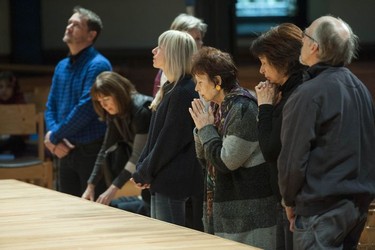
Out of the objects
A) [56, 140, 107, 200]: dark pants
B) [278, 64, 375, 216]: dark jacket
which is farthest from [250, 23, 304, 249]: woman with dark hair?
[56, 140, 107, 200]: dark pants

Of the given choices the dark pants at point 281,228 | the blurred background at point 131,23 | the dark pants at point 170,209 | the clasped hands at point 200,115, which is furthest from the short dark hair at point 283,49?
the blurred background at point 131,23

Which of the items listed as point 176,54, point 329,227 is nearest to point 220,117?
point 176,54

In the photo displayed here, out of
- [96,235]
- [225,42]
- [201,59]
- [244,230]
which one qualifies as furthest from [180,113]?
[225,42]

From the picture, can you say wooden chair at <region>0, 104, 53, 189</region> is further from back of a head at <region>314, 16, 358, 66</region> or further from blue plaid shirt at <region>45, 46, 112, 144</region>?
back of a head at <region>314, 16, 358, 66</region>

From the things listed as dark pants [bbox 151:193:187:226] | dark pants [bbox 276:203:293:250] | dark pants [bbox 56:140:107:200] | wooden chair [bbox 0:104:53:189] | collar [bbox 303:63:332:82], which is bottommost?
wooden chair [bbox 0:104:53:189]

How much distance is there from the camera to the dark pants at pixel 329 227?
341cm

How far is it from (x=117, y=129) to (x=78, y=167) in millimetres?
579

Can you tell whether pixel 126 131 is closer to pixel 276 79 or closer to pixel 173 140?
pixel 173 140

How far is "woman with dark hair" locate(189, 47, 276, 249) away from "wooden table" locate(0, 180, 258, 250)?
0.37 m

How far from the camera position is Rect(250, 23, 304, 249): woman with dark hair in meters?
3.68

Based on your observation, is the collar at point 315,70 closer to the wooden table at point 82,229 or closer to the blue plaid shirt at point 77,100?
the wooden table at point 82,229

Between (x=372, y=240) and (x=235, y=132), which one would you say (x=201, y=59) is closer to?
(x=235, y=132)

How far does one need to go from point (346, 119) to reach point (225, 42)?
143 inches

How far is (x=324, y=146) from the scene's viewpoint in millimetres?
3424
